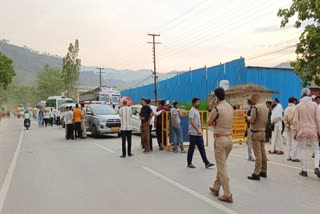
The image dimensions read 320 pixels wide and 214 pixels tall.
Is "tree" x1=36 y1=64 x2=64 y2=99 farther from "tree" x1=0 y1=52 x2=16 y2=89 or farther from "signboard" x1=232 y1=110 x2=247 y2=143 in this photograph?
"signboard" x1=232 y1=110 x2=247 y2=143

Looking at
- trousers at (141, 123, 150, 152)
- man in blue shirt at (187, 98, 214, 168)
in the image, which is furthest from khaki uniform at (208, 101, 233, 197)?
trousers at (141, 123, 150, 152)

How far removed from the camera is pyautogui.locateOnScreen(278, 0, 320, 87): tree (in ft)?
45.0

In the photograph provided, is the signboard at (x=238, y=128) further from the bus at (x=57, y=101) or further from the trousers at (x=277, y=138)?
the bus at (x=57, y=101)

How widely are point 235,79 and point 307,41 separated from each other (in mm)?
14967

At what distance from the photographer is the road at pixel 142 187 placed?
21.2 feet

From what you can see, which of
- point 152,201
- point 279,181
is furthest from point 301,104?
point 152,201

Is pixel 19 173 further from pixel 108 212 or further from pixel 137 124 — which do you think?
pixel 137 124

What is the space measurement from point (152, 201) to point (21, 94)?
5494 inches

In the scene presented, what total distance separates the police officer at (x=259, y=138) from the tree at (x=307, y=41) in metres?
6.29

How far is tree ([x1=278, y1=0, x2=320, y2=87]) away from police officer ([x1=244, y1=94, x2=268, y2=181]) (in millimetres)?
Answer: 6289

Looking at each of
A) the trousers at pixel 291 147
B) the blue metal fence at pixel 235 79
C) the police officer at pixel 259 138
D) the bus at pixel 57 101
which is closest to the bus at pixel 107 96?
the bus at pixel 57 101

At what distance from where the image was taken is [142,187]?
8016 mm

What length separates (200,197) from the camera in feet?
23.2

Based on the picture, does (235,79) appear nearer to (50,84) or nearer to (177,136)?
(177,136)
